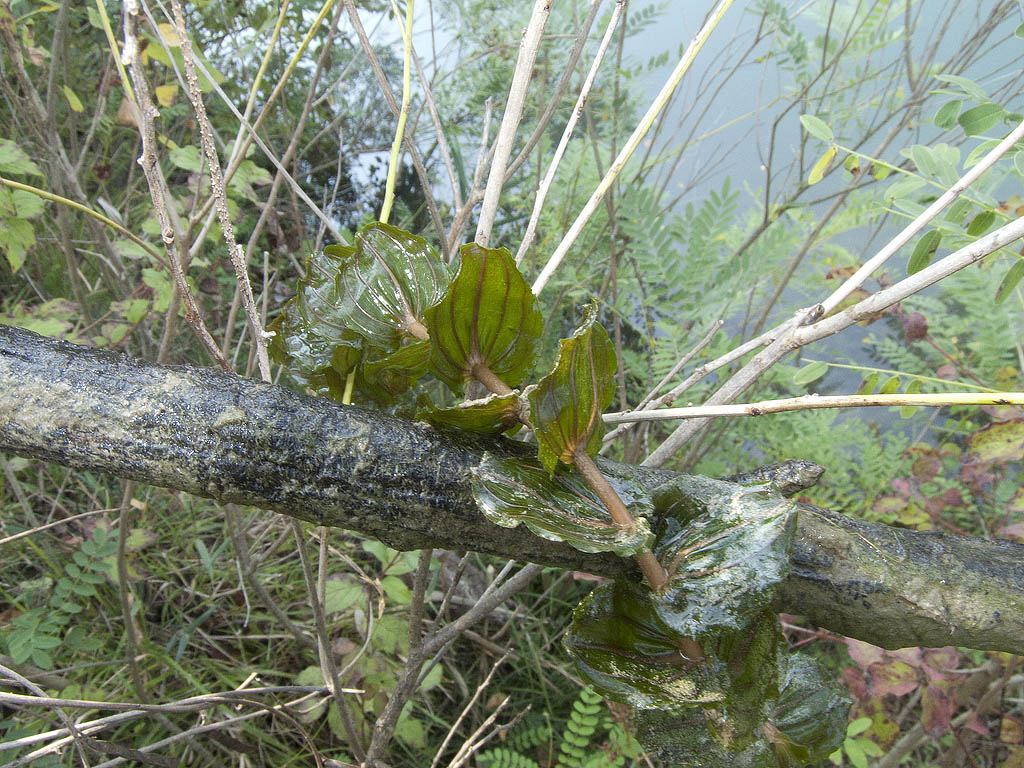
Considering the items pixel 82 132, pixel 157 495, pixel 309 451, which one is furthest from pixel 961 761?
pixel 82 132

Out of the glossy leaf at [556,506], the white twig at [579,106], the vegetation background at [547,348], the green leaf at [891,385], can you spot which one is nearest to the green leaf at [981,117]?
the vegetation background at [547,348]

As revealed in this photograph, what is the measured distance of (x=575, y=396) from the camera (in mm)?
665

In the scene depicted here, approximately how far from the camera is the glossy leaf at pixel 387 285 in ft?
2.59

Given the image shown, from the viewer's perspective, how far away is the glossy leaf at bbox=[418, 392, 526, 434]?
69 cm

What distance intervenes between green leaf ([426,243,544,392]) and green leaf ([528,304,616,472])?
9 centimetres

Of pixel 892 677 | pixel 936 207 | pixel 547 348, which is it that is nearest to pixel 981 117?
pixel 936 207

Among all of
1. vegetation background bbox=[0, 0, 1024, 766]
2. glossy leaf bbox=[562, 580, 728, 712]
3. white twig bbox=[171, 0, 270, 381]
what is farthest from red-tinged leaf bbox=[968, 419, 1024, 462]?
white twig bbox=[171, 0, 270, 381]

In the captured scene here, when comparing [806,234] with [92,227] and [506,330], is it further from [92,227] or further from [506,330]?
[92,227]

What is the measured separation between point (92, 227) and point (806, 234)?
2.34 metres

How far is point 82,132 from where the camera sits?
8.98ft

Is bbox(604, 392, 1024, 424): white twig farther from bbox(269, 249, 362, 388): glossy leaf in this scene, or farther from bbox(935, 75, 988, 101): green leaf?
bbox(935, 75, 988, 101): green leaf

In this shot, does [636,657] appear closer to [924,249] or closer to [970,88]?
[924,249]

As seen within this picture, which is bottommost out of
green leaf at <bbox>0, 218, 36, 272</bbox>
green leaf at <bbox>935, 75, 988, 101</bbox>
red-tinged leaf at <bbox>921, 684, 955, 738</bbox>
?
red-tinged leaf at <bbox>921, 684, 955, 738</bbox>

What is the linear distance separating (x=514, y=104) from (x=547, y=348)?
1.44 m
